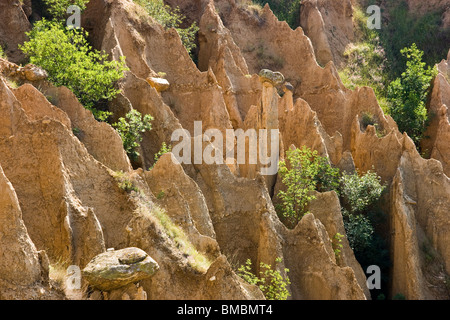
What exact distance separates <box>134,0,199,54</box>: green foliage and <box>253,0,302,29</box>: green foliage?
360 inches

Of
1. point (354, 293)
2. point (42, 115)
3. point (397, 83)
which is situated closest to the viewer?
point (354, 293)

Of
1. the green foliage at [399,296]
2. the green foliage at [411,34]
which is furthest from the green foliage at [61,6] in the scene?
the green foliage at [411,34]

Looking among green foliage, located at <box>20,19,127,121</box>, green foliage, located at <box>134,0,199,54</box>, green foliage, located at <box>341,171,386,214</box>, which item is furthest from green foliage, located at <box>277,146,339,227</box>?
green foliage, located at <box>134,0,199,54</box>

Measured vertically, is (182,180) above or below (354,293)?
above

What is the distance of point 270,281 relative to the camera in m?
16.7

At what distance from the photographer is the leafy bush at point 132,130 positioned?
2052cm

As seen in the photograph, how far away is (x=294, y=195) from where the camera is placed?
20.3m

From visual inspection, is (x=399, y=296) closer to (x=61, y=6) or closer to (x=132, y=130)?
(x=132, y=130)

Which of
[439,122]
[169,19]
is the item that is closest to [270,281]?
[439,122]

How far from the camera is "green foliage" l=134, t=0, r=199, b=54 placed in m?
31.2

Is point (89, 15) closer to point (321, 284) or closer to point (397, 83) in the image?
point (397, 83)

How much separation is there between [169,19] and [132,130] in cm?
1300

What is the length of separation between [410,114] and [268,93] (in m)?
9.67

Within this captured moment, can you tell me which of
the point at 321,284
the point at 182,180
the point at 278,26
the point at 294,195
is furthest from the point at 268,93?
the point at 278,26
